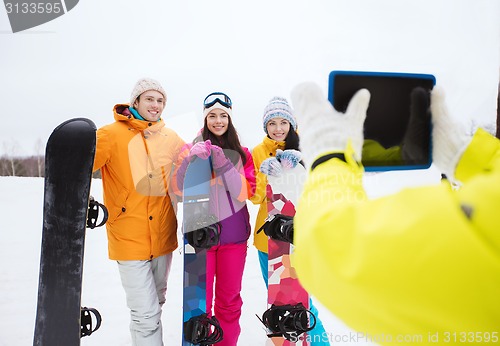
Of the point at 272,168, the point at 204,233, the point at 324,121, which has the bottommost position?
the point at 204,233

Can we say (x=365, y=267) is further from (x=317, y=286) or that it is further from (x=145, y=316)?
(x=145, y=316)

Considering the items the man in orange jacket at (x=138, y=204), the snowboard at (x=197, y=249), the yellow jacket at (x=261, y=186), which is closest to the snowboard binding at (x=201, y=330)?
the snowboard at (x=197, y=249)

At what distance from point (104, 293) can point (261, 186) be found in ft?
8.26

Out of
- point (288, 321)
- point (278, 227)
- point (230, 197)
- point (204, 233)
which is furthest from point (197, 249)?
point (288, 321)

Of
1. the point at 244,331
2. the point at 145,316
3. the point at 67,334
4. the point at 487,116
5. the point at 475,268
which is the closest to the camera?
the point at 475,268

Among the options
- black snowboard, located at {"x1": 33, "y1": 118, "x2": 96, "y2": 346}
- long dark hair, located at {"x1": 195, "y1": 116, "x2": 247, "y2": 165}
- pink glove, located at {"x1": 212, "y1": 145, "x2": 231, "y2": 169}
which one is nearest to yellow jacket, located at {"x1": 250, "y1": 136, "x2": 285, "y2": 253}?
long dark hair, located at {"x1": 195, "y1": 116, "x2": 247, "y2": 165}

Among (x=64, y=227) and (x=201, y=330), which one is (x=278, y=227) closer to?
(x=201, y=330)

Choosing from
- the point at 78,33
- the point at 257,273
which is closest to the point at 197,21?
the point at 78,33

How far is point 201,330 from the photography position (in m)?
2.19

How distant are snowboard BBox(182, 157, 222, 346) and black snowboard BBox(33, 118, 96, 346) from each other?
24.1 inches

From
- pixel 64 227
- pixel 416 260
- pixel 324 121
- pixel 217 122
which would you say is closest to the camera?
pixel 416 260

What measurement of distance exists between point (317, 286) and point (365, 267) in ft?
0.35

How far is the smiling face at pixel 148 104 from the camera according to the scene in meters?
2.30

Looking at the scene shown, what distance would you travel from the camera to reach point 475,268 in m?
0.40
